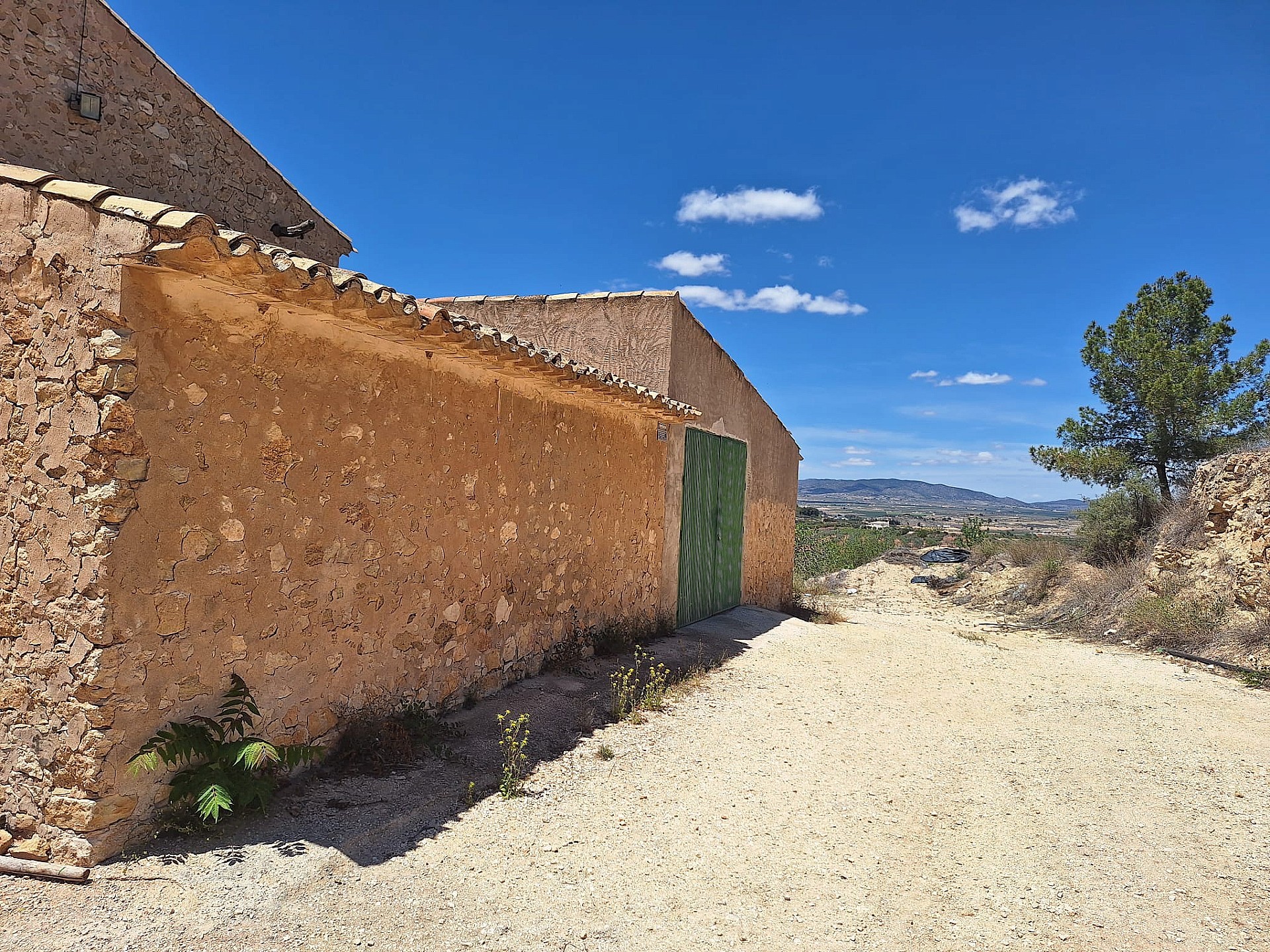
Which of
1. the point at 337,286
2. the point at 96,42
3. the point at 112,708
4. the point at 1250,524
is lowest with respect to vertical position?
the point at 112,708

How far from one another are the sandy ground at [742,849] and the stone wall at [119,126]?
221 inches

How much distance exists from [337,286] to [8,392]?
135 centimetres

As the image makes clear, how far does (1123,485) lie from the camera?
16.2m

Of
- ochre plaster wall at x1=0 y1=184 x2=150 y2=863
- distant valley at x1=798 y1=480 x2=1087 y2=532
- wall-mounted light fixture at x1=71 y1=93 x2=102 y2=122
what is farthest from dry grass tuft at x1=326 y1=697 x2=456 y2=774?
distant valley at x1=798 y1=480 x2=1087 y2=532

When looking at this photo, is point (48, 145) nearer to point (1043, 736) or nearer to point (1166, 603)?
point (1043, 736)

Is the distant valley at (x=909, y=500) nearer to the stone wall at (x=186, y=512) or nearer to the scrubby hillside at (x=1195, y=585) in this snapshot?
the scrubby hillside at (x=1195, y=585)

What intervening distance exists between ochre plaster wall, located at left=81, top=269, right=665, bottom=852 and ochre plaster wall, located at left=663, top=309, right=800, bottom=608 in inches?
103

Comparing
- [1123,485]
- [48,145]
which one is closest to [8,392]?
[48,145]

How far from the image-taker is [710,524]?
992 centimetres

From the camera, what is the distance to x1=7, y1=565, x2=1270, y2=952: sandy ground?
2855 mm

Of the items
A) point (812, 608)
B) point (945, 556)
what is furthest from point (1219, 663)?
point (945, 556)

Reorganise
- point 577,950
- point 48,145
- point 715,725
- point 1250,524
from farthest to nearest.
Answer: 1. point 1250,524
2. point 48,145
3. point 715,725
4. point 577,950

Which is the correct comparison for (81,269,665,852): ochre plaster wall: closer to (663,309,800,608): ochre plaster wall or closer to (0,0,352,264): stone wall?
(663,309,800,608): ochre plaster wall

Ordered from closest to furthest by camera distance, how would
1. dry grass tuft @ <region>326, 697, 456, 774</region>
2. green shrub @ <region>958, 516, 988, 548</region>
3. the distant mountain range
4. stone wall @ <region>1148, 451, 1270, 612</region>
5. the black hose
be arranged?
dry grass tuft @ <region>326, 697, 456, 774</region> → the black hose → stone wall @ <region>1148, 451, 1270, 612</region> → green shrub @ <region>958, 516, 988, 548</region> → the distant mountain range
